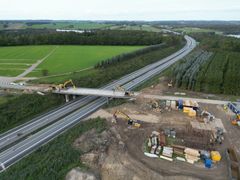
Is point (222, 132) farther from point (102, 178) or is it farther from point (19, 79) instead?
point (19, 79)

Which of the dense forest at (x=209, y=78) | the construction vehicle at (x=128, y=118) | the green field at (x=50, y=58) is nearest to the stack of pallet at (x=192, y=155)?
the construction vehicle at (x=128, y=118)

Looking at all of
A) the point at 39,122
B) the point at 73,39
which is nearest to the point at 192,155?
the point at 39,122

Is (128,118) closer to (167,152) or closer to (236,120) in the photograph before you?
(167,152)

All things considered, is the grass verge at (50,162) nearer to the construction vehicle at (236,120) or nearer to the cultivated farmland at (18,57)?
the construction vehicle at (236,120)

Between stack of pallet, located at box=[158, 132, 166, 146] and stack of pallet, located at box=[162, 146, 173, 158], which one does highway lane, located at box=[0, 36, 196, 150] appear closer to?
stack of pallet, located at box=[158, 132, 166, 146]

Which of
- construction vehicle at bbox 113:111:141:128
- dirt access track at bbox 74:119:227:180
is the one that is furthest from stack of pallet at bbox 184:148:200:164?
construction vehicle at bbox 113:111:141:128

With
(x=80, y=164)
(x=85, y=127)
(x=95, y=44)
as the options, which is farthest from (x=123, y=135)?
(x=95, y=44)

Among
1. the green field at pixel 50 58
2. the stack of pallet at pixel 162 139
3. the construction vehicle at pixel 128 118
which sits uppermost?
the green field at pixel 50 58
